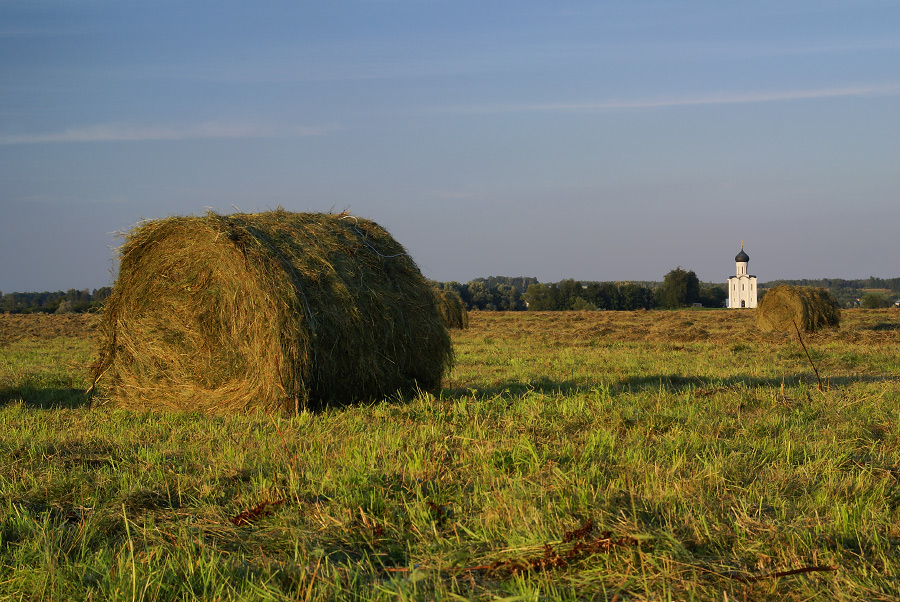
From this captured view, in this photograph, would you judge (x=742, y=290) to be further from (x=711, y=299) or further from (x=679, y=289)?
(x=679, y=289)

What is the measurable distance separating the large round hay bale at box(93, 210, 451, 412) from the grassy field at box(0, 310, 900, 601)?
0.89m

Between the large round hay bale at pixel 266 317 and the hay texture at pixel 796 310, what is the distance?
20830 mm

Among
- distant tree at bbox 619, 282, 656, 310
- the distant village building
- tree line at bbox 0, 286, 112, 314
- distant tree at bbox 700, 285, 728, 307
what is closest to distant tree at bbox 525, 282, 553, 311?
distant tree at bbox 619, 282, 656, 310

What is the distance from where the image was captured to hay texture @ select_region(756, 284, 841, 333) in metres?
26.2

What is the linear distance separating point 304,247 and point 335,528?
16.5 ft

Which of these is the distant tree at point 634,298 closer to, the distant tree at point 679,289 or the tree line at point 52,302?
the distant tree at point 679,289

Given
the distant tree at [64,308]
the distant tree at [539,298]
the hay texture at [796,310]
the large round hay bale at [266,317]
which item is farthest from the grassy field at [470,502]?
the distant tree at [539,298]

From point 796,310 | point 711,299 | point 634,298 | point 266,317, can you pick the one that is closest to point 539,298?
point 634,298

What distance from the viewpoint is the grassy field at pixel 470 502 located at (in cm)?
309

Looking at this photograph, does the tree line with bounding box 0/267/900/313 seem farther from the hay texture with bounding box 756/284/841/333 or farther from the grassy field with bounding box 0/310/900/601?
the grassy field with bounding box 0/310/900/601

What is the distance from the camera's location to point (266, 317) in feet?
25.7

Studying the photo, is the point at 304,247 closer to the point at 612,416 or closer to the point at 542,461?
the point at 612,416

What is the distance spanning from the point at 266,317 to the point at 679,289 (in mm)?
77827

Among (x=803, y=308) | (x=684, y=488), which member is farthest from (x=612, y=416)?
(x=803, y=308)
